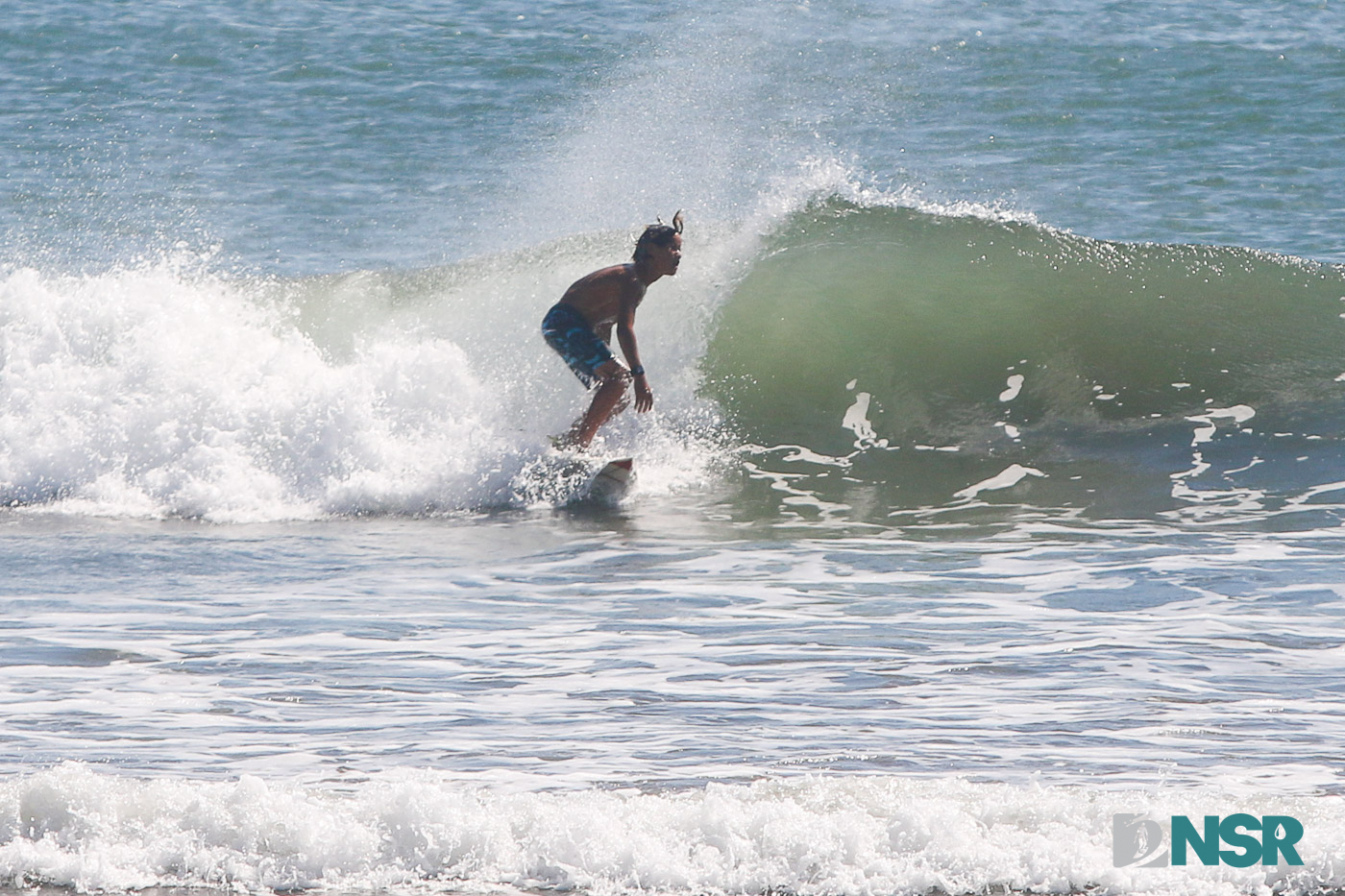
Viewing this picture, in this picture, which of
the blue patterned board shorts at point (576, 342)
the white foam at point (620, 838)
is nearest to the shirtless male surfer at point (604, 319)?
the blue patterned board shorts at point (576, 342)

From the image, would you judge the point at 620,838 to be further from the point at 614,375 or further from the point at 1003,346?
the point at 1003,346

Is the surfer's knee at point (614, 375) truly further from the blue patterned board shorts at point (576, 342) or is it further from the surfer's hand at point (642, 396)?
the surfer's hand at point (642, 396)

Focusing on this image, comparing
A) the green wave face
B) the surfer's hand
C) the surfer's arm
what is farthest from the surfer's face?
the green wave face

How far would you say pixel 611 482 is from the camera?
841 cm

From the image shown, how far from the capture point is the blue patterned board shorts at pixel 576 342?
27.7 feet

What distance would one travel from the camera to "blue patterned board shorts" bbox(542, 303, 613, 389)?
8.43 meters

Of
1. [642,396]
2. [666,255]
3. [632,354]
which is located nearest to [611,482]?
[642,396]

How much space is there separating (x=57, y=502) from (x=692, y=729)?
18.0 ft

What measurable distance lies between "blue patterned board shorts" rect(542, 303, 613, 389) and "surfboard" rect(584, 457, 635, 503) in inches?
19.7

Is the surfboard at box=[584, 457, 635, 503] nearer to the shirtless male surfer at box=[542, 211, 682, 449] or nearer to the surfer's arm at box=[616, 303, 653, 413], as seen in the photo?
the shirtless male surfer at box=[542, 211, 682, 449]

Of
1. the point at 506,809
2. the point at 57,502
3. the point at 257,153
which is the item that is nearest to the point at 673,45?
the point at 257,153

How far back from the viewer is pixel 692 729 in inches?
175

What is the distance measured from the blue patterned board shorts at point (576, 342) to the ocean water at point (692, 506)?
0.60 m

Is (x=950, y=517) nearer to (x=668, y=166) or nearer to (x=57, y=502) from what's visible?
(x=57, y=502)
